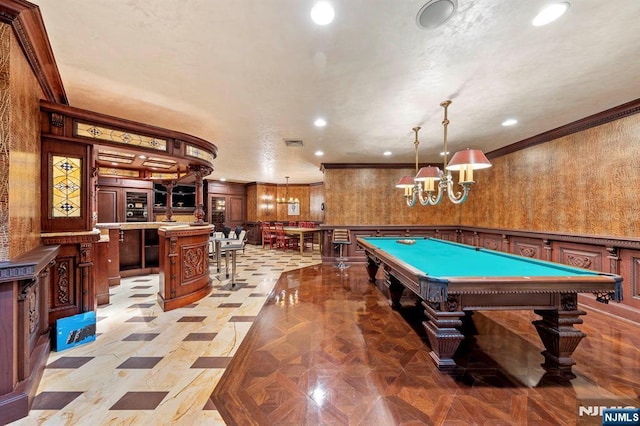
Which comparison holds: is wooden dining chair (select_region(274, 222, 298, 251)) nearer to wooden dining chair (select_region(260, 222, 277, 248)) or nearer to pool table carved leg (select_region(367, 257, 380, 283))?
wooden dining chair (select_region(260, 222, 277, 248))

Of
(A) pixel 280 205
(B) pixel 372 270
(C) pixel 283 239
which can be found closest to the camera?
(B) pixel 372 270

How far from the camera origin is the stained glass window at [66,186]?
263 centimetres

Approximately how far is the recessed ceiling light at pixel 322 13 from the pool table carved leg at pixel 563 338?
288cm

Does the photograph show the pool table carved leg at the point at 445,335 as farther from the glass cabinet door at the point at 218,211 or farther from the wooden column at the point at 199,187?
the glass cabinet door at the point at 218,211

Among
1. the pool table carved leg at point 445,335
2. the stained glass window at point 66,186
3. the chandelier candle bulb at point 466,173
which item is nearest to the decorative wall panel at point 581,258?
the chandelier candle bulb at point 466,173

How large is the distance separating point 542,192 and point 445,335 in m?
4.10

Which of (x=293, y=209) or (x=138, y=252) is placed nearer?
(x=138, y=252)

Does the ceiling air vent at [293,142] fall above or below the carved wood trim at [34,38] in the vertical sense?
above

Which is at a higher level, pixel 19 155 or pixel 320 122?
pixel 320 122

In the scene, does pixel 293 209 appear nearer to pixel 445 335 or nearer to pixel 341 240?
pixel 341 240

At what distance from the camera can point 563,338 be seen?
2043 millimetres


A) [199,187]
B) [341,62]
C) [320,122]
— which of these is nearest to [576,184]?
[320,122]

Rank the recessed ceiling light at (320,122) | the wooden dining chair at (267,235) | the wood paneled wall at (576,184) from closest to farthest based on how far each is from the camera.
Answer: the wood paneled wall at (576,184) → the recessed ceiling light at (320,122) → the wooden dining chair at (267,235)

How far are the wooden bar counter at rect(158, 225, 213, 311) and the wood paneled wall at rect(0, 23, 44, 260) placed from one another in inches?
50.1
